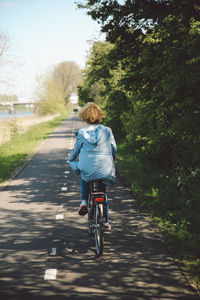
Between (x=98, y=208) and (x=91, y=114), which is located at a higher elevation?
(x=91, y=114)

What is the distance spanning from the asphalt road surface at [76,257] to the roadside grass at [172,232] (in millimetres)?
136

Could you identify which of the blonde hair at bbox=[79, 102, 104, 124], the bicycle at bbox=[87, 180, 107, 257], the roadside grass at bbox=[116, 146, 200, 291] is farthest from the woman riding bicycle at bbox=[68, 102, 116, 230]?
the roadside grass at bbox=[116, 146, 200, 291]

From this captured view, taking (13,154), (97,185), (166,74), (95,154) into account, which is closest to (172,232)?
(97,185)

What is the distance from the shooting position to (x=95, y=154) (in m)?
4.18

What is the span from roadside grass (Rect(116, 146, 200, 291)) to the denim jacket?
55.9 inches

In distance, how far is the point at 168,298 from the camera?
10.3 ft

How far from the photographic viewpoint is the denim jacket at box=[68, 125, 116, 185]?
4164 mm

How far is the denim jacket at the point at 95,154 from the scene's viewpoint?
4.16 meters

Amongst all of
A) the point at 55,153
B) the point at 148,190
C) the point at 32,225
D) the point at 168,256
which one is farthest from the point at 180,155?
the point at 55,153

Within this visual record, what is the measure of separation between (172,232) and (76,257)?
1766 millimetres

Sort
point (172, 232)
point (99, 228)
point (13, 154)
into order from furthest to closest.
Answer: point (13, 154) < point (172, 232) < point (99, 228)

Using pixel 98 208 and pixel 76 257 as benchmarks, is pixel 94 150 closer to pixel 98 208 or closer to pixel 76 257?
pixel 98 208

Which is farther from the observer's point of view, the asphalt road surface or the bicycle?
the bicycle

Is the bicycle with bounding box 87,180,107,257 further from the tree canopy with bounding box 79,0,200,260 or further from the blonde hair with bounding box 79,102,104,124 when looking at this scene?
the tree canopy with bounding box 79,0,200,260
